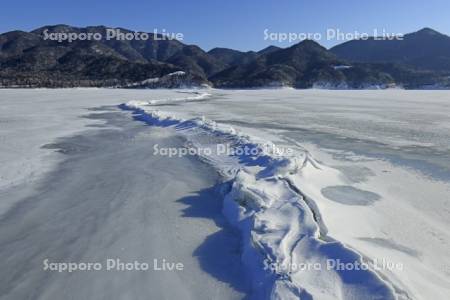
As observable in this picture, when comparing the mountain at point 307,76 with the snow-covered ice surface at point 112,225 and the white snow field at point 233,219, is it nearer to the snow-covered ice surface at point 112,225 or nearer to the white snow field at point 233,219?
→ the white snow field at point 233,219

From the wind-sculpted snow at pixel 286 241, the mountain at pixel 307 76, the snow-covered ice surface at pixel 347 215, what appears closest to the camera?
the wind-sculpted snow at pixel 286 241

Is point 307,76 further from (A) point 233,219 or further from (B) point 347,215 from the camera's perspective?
(A) point 233,219

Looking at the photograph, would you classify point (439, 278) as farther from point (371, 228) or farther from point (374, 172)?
point (374, 172)

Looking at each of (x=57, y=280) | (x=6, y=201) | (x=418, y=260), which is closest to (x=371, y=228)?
(x=418, y=260)

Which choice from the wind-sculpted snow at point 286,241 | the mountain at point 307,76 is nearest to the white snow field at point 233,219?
the wind-sculpted snow at point 286,241

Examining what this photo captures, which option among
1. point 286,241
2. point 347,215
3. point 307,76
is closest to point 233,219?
point 286,241

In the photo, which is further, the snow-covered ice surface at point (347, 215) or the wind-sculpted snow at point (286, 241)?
the snow-covered ice surface at point (347, 215)

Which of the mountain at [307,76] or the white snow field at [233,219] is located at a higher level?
the mountain at [307,76]

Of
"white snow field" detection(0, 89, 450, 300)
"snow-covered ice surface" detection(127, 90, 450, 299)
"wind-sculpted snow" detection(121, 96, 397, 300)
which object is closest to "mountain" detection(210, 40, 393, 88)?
"snow-covered ice surface" detection(127, 90, 450, 299)
